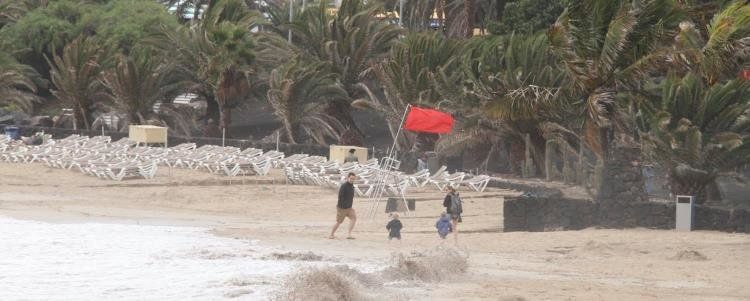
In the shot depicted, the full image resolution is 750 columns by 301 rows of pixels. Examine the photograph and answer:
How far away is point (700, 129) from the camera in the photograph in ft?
86.0

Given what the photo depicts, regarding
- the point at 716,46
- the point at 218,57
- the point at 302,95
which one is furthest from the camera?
the point at 218,57

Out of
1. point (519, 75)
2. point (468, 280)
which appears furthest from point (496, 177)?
point (468, 280)

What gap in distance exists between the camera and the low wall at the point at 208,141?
42.9 meters

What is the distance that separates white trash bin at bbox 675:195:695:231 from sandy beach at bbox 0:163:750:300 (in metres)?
0.35

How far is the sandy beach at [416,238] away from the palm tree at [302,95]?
8963mm

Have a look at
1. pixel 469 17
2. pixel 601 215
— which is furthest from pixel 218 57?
pixel 601 215

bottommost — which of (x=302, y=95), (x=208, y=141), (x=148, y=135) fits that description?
(x=208, y=141)

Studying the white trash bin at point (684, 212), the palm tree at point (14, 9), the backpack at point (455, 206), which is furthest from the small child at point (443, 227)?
the palm tree at point (14, 9)

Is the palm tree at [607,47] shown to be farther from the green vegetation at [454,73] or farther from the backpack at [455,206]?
the backpack at [455,206]

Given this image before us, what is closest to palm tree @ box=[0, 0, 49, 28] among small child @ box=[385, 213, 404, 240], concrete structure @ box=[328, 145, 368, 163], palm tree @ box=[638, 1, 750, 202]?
concrete structure @ box=[328, 145, 368, 163]

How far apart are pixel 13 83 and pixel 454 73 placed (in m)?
23.8

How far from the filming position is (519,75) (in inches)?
1403

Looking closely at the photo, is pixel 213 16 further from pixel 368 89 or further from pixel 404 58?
pixel 404 58

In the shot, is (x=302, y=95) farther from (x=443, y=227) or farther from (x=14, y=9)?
(x=443, y=227)
